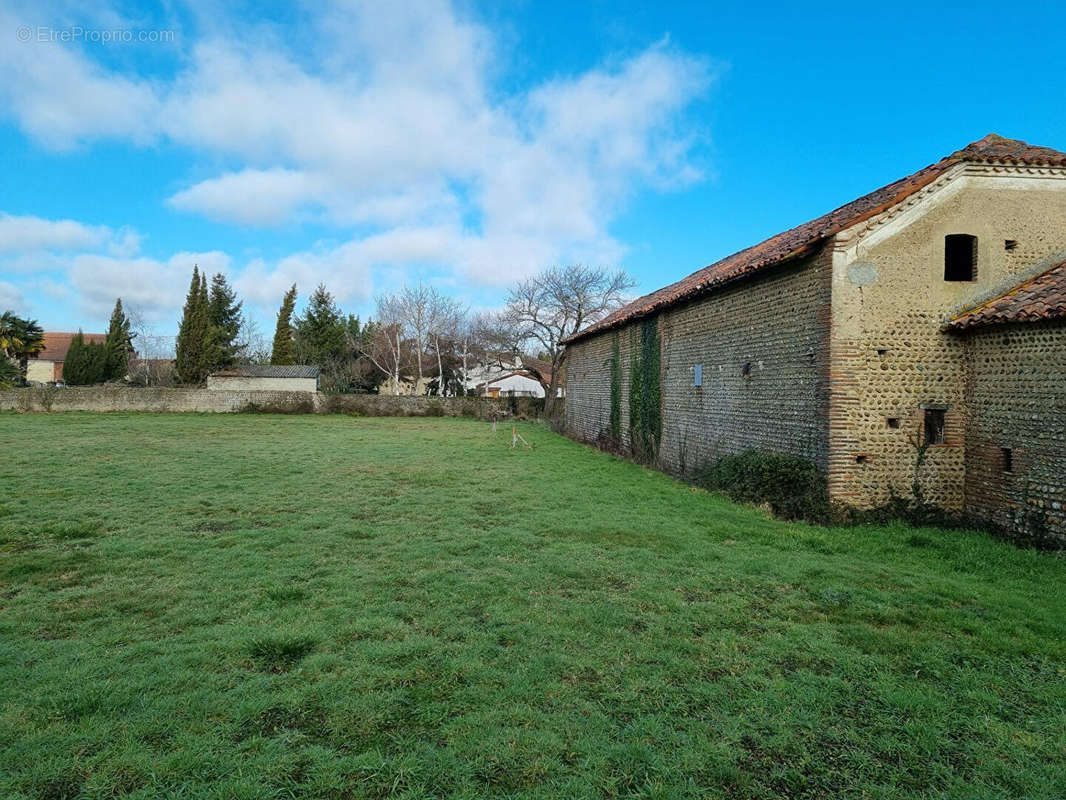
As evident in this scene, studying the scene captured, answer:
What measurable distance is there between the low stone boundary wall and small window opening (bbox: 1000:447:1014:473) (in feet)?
97.8

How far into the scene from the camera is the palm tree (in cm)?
4447

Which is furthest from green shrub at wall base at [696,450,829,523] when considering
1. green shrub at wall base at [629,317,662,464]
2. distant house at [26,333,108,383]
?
distant house at [26,333,108,383]

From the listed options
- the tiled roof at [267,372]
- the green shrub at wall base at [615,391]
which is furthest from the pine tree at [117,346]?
the green shrub at wall base at [615,391]

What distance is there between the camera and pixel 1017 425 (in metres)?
8.49

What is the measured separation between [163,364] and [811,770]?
6648 cm

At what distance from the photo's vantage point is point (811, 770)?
312 centimetres

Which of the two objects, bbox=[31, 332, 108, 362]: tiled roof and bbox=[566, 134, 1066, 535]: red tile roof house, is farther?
bbox=[31, 332, 108, 362]: tiled roof

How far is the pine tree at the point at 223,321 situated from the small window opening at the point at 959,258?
47.5 metres

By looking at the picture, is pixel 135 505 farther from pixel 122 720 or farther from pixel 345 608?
pixel 122 720

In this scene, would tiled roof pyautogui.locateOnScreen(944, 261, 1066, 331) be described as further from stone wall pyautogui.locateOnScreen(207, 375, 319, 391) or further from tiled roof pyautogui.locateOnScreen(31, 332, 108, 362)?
tiled roof pyautogui.locateOnScreen(31, 332, 108, 362)

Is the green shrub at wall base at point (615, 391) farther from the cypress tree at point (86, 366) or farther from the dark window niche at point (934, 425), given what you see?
the cypress tree at point (86, 366)

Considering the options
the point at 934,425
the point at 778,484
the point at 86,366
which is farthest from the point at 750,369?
the point at 86,366

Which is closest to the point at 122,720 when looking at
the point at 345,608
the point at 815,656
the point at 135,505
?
the point at 345,608

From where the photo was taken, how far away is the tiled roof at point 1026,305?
8.02 meters
